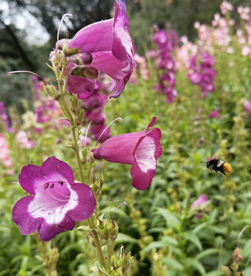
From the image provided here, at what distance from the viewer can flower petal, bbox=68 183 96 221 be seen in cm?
89

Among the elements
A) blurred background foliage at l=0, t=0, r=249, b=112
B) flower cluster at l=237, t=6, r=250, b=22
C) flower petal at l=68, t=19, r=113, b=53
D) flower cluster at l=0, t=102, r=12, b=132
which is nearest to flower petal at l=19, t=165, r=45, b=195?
flower petal at l=68, t=19, r=113, b=53

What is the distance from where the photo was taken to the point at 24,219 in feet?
3.06

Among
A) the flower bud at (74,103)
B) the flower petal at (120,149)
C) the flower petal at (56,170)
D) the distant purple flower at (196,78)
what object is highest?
the flower bud at (74,103)

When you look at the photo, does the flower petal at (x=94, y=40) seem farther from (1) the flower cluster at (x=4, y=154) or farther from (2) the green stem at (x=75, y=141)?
(1) the flower cluster at (x=4, y=154)

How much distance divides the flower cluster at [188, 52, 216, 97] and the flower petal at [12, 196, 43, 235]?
12.9 feet

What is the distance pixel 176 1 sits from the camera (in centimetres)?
2091

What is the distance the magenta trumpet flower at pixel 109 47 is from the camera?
926 millimetres

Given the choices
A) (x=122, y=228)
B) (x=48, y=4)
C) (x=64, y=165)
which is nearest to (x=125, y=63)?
(x=64, y=165)

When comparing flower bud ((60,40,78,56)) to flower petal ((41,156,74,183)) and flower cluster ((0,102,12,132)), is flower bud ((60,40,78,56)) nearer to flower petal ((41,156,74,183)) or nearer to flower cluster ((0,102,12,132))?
flower petal ((41,156,74,183))

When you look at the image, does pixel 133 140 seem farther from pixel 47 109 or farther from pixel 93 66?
pixel 47 109

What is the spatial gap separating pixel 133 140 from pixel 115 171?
3021 mm

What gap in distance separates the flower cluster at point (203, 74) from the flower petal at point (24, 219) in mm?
3927

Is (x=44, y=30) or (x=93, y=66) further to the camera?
(x=44, y=30)

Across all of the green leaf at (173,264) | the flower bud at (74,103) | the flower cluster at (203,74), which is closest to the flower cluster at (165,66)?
the flower cluster at (203,74)
